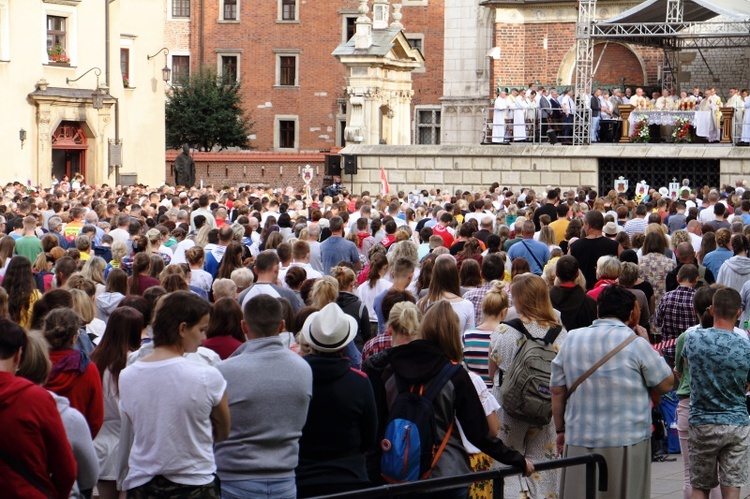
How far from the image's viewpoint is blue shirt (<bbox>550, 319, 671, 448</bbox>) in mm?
7543

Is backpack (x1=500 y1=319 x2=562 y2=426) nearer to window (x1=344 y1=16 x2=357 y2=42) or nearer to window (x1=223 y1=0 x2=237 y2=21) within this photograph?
window (x1=344 y1=16 x2=357 y2=42)

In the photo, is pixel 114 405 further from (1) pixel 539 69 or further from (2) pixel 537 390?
(1) pixel 539 69

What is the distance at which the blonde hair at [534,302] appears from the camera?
8.47 metres

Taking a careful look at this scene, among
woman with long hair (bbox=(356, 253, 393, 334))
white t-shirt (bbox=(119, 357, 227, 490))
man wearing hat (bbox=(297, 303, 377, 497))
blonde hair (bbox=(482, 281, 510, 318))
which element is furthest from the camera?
woman with long hair (bbox=(356, 253, 393, 334))

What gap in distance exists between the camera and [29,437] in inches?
215

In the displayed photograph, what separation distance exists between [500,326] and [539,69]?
117ft

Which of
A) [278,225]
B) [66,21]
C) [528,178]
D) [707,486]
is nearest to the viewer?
[707,486]

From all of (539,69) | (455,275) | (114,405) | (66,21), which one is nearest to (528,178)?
(539,69)

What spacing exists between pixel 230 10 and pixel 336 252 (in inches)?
1851

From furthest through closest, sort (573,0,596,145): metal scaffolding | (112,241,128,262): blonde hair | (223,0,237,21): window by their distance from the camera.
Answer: (223,0,237,21): window, (573,0,596,145): metal scaffolding, (112,241,128,262): blonde hair

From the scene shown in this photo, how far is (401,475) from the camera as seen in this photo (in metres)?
6.69

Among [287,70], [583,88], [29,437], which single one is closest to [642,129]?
[583,88]

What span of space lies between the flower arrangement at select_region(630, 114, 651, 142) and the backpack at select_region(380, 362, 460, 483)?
26848mm

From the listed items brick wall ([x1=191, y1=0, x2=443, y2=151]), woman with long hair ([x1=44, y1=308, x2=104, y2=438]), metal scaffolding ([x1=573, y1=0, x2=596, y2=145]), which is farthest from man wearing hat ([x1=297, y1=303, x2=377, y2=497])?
brick wall ([x1=191, y1=0, x2=443, y2=151])
